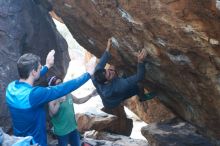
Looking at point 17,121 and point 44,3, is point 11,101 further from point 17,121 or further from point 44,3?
point 44,3

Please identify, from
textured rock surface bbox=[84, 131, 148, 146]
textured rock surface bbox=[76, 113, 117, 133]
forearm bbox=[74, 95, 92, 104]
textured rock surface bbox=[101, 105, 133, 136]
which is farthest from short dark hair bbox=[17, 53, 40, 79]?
forearm bbox=[74, 95, 92, 104]

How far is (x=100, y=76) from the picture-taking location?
26.6ft

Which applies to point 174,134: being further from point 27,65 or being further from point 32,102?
point 27,65

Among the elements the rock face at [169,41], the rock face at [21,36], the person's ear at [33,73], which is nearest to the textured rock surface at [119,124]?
the rock face at [21,36]

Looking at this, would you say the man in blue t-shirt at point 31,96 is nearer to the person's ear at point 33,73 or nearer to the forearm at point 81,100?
the person's ear at point 33,73

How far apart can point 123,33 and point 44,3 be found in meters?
3.64

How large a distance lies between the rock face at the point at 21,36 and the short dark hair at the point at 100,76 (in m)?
2.20

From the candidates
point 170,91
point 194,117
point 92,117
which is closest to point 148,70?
point 170,91

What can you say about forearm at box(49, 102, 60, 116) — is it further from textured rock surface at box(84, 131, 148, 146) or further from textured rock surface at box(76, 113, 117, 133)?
textured rock surface at box(76, 113, 117, 133)

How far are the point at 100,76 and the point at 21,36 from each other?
2742mm

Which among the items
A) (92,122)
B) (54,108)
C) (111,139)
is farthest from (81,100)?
(54,108)

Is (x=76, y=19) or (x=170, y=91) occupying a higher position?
(x=76, y=19)

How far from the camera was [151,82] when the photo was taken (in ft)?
30.2

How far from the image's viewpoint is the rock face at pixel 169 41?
5766 mm
